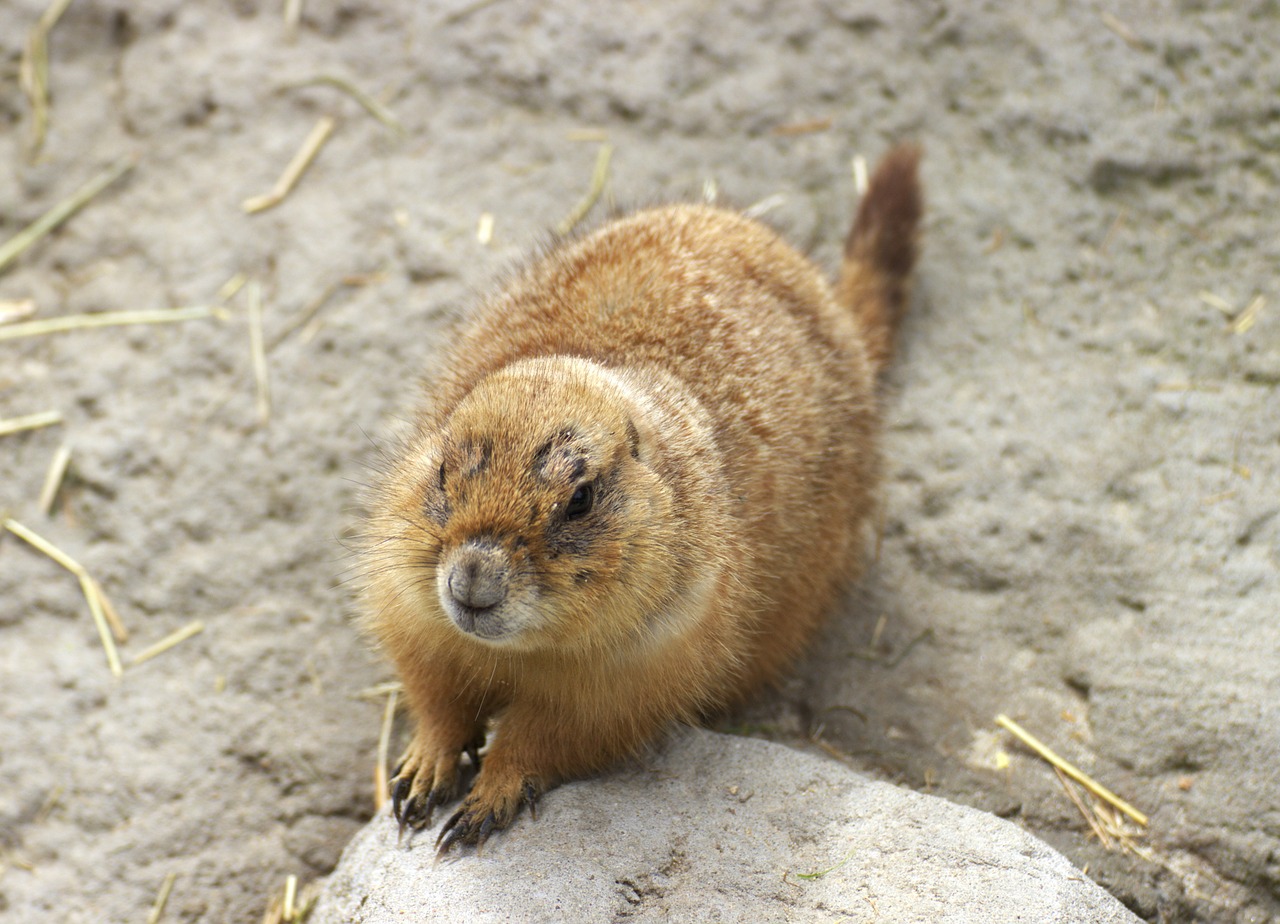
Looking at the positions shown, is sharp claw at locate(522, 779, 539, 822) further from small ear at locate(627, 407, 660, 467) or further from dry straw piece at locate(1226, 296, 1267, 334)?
dry straw piece at locate(1226, 296, 1267, 334)

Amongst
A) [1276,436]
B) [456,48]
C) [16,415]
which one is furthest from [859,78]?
[16,415]

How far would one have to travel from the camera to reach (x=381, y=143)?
20.9 feet

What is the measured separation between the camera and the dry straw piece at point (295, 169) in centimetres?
618

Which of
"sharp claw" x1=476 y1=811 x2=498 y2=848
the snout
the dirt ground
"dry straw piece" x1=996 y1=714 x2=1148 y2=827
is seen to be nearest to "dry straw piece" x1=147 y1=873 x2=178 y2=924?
the dirt ground

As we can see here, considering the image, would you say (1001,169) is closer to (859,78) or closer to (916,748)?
(859,78)

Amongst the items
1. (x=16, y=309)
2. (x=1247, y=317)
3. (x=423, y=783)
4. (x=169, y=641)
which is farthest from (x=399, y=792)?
(x=1247, y=317)

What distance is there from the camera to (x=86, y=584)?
5.11 metres

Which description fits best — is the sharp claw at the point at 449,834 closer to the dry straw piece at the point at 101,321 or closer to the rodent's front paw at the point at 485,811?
the rodent's front paw at the point at 485,811

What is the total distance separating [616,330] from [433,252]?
6.41ft

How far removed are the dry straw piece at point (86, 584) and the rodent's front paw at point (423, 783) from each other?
1550mm

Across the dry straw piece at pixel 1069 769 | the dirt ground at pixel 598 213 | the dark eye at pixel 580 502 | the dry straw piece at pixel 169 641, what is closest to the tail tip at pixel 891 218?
the dirt ground at pixel 598 213

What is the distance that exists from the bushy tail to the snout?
9.09 feet

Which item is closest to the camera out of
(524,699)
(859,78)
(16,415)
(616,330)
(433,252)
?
(524,699)

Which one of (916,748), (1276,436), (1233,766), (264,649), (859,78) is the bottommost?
(264,649)
